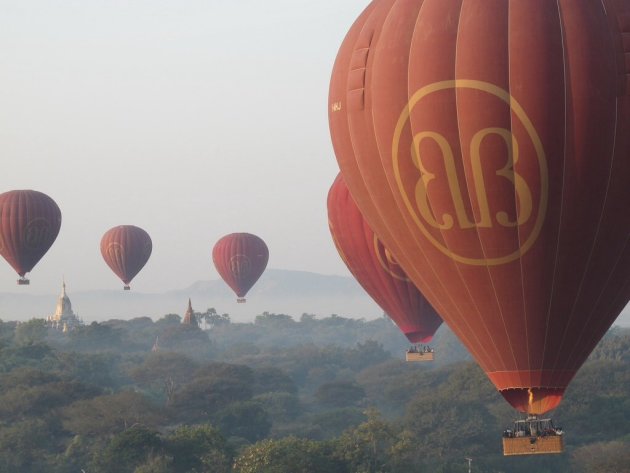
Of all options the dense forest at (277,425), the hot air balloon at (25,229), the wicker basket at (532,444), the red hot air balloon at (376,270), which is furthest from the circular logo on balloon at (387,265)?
the hot air balloon at (25,229)

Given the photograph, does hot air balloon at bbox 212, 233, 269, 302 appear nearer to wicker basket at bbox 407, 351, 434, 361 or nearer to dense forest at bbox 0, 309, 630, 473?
dense forest at bbox 0, 309, 630, 473

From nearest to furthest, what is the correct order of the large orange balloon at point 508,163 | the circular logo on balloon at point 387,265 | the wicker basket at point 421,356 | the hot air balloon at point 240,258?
the large orange balloon at point 508,163 → the circular logo on balloon at point 387,265 → the wicker basket at point 421,356 → the hot air balloon at point 240,258

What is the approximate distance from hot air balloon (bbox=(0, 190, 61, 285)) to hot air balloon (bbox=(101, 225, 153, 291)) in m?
21.1

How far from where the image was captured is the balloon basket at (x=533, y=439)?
117 ft

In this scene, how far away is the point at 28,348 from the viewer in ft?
506

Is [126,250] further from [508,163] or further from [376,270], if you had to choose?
[508,163]

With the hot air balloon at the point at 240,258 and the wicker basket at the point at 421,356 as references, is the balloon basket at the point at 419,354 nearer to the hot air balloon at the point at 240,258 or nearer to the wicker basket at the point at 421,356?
the wicker basket at the point at 421,356

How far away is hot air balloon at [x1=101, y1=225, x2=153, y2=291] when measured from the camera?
114 meters

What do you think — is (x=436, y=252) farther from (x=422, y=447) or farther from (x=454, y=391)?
(x=454, y=391)

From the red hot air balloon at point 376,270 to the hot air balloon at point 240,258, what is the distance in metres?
52.6

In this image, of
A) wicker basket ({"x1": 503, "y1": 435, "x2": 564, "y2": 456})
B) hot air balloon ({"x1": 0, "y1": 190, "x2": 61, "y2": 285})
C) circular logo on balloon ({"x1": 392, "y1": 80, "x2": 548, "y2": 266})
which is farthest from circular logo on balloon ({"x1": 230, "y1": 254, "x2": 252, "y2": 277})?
wicker basket ({"x1": 503, "y1": 435, "x2": 564, "y2": 456})

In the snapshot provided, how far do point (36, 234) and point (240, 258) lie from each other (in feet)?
77.7

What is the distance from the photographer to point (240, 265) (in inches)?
4336

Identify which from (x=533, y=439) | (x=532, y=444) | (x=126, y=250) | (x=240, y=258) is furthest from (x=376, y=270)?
(x=126, y=250)
